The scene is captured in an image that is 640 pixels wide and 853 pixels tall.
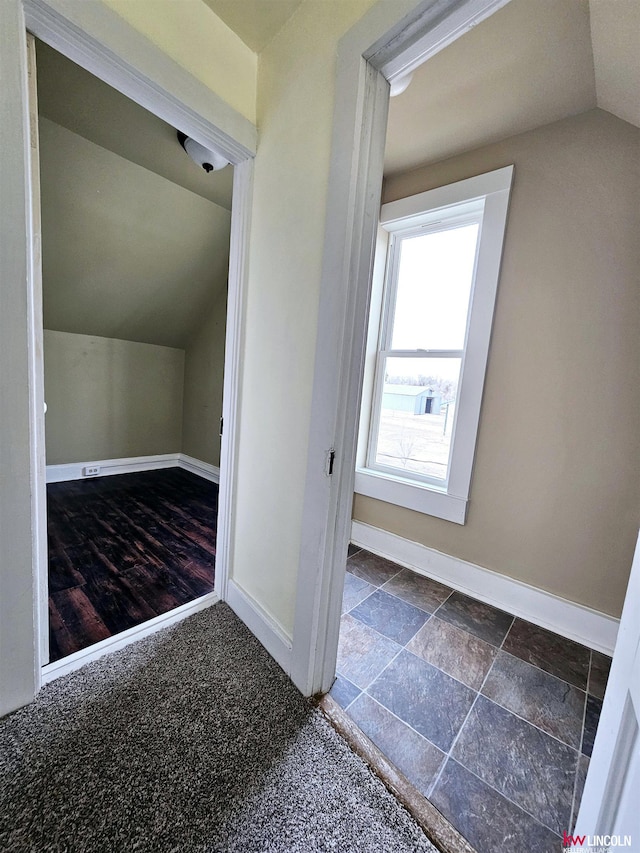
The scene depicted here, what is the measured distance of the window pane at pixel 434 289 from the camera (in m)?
2.05

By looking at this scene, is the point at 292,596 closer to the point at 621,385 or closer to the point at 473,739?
the point at 473,739

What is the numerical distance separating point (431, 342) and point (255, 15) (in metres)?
1.72

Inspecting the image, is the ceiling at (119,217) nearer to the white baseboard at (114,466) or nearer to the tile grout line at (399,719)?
the white baseboard at (114,466)

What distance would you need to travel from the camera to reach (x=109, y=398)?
3713 millimetres

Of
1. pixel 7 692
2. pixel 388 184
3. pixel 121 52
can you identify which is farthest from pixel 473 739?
pixel 388 184

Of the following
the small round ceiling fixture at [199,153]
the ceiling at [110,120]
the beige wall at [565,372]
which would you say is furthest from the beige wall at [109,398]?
the beige wall at [565,372]

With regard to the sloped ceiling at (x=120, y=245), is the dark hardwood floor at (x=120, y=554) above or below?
below

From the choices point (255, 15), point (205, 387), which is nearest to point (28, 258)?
point (255, 15)

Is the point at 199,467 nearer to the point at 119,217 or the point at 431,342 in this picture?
the point at 119,217

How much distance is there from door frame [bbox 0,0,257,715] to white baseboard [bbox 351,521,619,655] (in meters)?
1.93

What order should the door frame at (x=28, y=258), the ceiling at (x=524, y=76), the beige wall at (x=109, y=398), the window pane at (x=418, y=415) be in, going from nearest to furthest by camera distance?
the door frame at (x=28, y=258) → the ceiling at (x=524, y=76) → the window pane at (x=418, y=415) → the beige wall at (x=109, y=398)

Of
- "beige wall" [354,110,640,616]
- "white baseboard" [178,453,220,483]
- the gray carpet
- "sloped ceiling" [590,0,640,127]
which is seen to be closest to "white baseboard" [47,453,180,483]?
"white baseboard" [178,453,220,483]

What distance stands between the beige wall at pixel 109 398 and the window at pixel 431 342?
290 centimetres

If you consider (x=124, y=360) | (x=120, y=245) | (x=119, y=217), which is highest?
(x=119, y=217)
